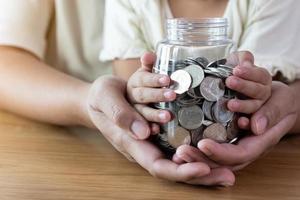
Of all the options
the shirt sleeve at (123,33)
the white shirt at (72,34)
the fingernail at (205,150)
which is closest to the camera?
the fingernail at (205,150)

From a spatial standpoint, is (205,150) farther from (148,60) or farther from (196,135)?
(148,60)

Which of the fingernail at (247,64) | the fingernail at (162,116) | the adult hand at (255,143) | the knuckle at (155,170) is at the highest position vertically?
the fingernail at (247,64)

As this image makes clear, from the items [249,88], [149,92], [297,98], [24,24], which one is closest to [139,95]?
[149,92]

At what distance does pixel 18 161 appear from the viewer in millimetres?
766

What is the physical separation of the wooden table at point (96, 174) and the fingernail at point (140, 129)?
0.05 metres

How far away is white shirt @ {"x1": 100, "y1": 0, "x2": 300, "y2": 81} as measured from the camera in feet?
2.92

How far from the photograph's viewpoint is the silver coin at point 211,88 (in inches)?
25.6

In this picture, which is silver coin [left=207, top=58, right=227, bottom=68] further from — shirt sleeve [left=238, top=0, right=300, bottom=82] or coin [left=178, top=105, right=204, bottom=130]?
shirt sleeve [left=238, top=0, right=300, bottom=82]

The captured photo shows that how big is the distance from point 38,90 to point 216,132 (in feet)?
1.25

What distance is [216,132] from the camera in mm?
671

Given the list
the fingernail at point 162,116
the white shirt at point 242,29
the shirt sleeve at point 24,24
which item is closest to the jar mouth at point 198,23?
the fingernail at point 162,116

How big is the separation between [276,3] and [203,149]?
1.16ft

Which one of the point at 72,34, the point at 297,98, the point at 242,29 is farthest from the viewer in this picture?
the point at 72,34

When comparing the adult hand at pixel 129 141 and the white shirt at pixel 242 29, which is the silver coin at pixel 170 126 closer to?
the adult hand at pixel 129 141
